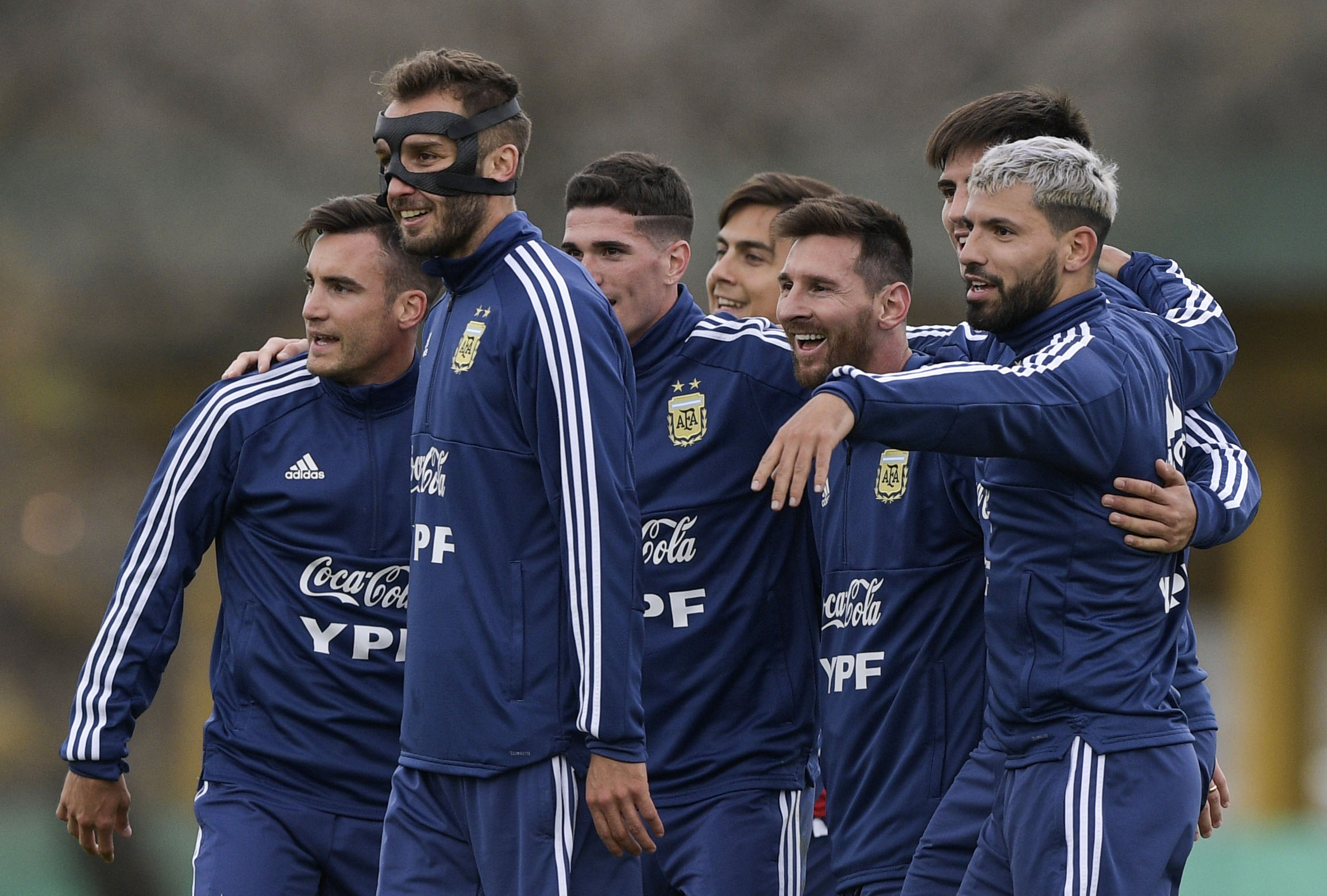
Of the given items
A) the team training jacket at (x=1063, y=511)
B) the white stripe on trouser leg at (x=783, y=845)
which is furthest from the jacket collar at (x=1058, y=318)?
the white stripe on trouser leg at (x=783, y=845)

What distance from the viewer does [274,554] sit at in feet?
17.3

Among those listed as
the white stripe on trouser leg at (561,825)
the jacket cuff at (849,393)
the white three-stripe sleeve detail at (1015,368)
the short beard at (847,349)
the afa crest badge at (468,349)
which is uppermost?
the short beard at (847,349)

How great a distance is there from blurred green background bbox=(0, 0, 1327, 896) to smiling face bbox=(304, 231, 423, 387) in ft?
16.0

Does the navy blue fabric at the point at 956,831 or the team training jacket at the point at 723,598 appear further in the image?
the team training jacket at the point at 723,598

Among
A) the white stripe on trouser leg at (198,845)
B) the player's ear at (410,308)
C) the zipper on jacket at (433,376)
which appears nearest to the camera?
the zipper on jacket at (433,376)

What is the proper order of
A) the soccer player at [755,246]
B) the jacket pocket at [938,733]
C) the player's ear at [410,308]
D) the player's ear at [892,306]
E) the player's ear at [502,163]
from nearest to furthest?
the player's ear at [502,163]
the jacket pocket at [938,733]
the player's ear at [892,306]
the player's ear at [410,308]
the soccer player at [755,246]

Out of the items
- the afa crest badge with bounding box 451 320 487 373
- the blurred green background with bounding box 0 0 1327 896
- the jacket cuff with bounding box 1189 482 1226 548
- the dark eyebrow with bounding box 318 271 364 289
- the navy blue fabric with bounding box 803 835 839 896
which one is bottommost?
the navy blue fabric with bounding box 803 835 839 896

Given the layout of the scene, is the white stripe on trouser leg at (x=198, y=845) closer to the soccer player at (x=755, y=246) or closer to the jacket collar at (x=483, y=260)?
the jacket collar at (x=483, y=260)

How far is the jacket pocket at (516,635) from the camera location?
4320 millimetres

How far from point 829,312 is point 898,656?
0.99 m

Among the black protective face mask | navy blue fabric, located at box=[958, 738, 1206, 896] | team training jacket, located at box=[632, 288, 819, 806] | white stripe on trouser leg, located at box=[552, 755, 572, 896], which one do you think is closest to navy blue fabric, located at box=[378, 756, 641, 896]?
white stripe on trouser leg, located at box=[552, 755, 572, 896]

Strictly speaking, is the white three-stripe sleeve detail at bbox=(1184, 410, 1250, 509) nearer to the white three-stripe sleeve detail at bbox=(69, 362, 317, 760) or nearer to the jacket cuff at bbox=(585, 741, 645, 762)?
the jacket cuff at bbox=(585, 741, 645, 762)

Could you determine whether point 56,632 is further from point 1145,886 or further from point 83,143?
point 1145,886

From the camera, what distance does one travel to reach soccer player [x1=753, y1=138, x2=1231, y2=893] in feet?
13.0
